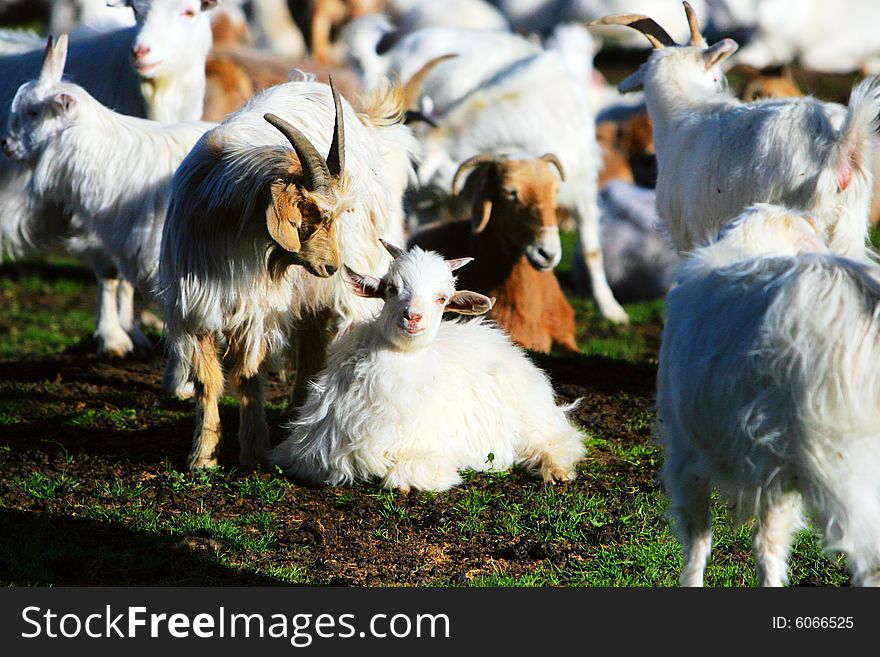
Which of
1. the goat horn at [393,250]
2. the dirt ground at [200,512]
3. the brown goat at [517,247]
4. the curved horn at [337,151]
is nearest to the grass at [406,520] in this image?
the dirt ground at [200,512]

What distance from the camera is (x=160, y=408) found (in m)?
7.20

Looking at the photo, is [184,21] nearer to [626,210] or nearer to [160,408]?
[160,408]

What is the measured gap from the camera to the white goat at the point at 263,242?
5.44 meters

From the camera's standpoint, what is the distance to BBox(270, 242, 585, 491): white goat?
18.6 feet

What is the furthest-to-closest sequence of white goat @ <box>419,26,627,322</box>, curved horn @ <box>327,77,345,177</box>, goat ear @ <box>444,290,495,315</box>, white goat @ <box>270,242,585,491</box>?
white goat @ <box>419,26,627,322</box> → goat ear @ <box>444,290,495,315</box> → white goat @ <box>270,242,585,491</box> → curved horn @ <box>327,77,345,177</box>

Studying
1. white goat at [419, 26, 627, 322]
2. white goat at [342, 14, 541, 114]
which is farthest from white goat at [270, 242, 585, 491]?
white goat at [342, 14, 541, 114]

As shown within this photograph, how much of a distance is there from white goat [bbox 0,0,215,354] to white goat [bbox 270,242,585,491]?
2814 millimetres

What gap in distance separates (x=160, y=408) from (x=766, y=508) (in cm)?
422

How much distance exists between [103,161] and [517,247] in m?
2.90

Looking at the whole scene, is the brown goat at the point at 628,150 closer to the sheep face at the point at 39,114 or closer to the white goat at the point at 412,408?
the sheep face at the point at 39,114

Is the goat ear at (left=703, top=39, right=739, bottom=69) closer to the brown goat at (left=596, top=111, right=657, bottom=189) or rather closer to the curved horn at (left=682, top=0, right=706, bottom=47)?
the curved horn at (left=682, top=0, right=706, bottom=47)

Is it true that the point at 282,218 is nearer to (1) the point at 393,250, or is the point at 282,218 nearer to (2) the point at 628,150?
(1) the point at 393,250
